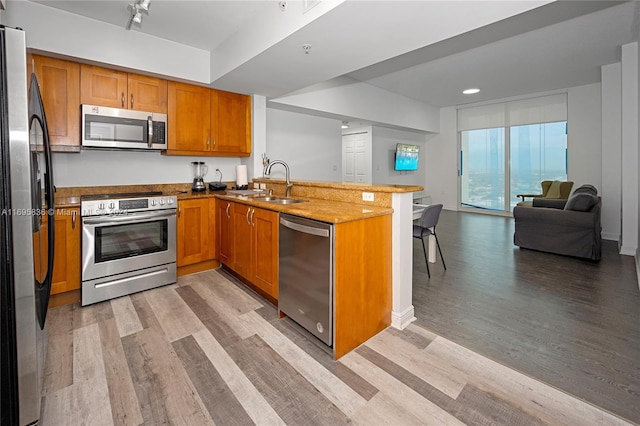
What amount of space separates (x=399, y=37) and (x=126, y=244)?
3047 millimetres

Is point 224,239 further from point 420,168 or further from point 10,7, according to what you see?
point 420,168

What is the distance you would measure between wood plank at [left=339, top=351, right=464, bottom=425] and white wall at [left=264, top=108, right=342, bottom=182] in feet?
12.1

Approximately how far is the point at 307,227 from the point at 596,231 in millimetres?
3998

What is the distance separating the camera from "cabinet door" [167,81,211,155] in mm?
3506

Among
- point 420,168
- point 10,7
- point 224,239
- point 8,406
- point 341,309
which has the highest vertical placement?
point 10,7

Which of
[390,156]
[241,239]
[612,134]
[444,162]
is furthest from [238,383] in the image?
[444,162]

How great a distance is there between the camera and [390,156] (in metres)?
7.97

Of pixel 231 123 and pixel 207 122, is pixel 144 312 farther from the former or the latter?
pixel 231 123

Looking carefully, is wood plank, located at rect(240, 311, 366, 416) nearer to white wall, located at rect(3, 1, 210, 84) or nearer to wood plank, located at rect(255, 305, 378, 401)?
wood plank, located at rect(255, 305, 378, 401)

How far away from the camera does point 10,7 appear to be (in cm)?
245

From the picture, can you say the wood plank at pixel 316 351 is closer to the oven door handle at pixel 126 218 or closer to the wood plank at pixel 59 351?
the wood plank at pixel 59 351

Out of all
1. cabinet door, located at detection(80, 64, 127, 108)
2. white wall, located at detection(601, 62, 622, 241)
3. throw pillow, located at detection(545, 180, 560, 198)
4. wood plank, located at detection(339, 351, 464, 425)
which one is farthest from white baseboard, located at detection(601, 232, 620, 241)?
cabinet door, located at detection(80, 64, 127, 108)

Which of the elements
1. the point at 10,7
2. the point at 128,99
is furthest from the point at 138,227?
the point at 10,7

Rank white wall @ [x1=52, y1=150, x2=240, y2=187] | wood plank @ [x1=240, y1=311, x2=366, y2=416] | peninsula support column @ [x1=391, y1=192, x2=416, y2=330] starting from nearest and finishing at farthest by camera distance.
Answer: wood plank @ [x1=240, y1=311, x2=366, y2=416] < peninsula support column @ [x1=391, y1=192, x2=416, y2=330] < white wall @ [x1=52, y1=150, x2=240, y2=187]
